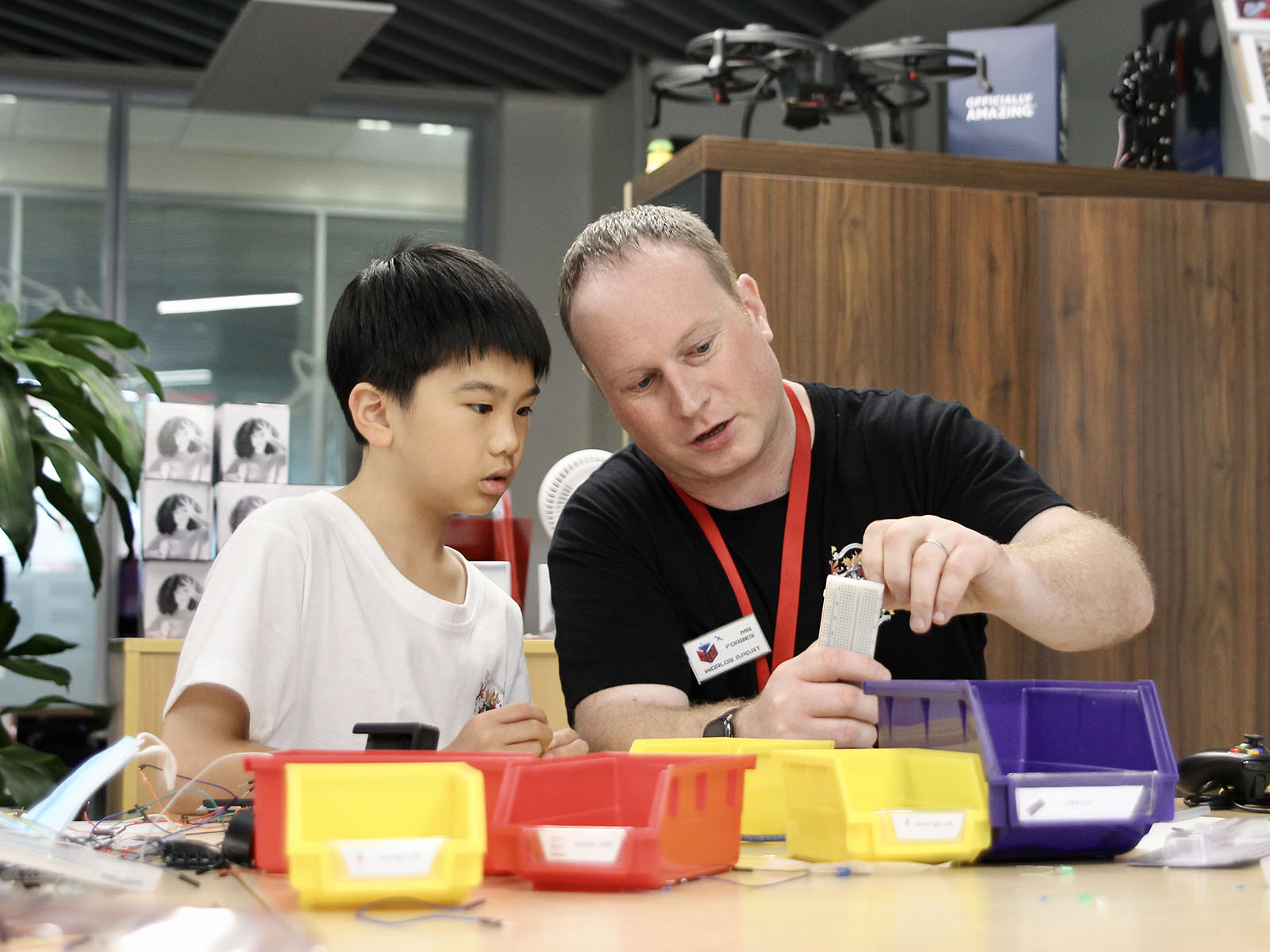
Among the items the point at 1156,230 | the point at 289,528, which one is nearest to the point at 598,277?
the point at 289,528

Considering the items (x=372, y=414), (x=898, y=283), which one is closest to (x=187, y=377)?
(x=898, y=283)

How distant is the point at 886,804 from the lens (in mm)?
910

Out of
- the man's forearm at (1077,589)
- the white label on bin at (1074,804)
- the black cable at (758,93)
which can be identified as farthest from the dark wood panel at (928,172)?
the white label on bin at (1074,804)

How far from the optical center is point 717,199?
8.29 ft

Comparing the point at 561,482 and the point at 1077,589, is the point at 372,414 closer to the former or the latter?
the point at 1077,589

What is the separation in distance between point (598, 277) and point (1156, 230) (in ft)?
5.42

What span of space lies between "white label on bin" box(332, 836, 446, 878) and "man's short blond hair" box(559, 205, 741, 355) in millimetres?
1044

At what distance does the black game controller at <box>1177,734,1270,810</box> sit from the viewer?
125cm

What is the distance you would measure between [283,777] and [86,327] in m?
2.08

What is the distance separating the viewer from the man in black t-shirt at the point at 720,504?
61.8 inches

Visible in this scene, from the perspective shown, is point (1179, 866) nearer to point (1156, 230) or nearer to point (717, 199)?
point (717, 199)

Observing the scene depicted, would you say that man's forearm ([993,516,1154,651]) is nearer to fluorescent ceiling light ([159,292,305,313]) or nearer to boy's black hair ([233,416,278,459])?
boy's black hair ([233,416,278,459])

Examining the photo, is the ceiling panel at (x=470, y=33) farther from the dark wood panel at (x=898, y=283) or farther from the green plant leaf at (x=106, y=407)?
the green plant leaf at (x=106, y=407)

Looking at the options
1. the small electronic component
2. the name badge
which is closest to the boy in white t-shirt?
the name badge
